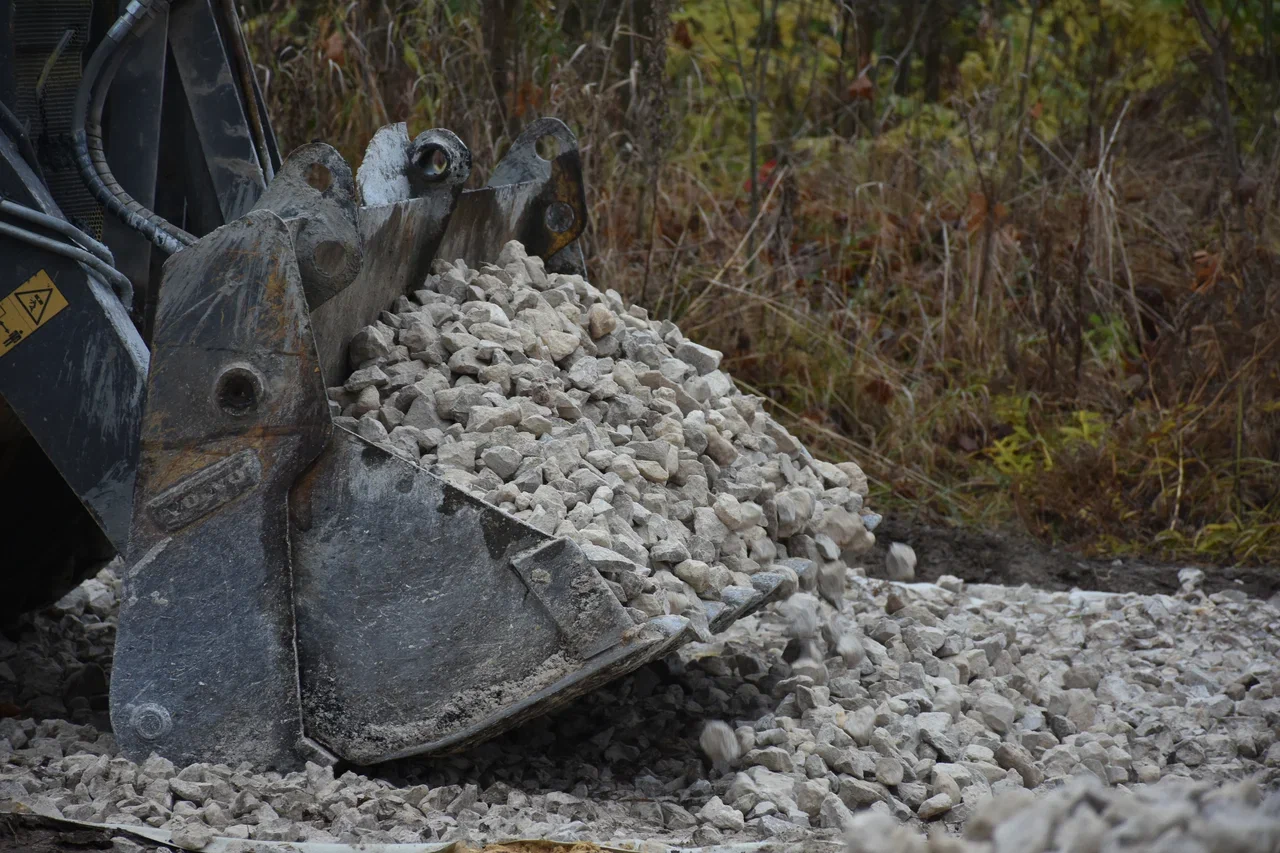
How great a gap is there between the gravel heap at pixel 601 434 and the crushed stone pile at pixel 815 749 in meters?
0.25

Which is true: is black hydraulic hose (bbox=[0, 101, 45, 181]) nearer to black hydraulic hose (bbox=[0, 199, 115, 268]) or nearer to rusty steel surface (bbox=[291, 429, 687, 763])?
black hydraulic hose (bbox=[0, 199, 115, 268])

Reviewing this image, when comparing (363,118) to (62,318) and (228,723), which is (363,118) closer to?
(62,318)

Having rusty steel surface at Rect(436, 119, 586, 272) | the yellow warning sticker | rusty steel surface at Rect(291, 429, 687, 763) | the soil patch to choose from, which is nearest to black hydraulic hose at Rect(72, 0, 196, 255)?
the yellow warning sticker

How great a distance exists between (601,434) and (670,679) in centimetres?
56

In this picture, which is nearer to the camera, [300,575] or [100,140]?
[300,575]

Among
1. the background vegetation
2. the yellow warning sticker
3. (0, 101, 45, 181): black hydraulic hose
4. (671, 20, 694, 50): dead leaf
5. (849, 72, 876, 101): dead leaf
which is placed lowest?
the background vegetation

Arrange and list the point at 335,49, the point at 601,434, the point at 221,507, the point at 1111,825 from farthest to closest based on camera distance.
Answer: the point at 335,49
the point at 601,434
the point at 221,507
the point at 1111,825

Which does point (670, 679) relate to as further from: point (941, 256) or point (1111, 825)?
point (941, 256)

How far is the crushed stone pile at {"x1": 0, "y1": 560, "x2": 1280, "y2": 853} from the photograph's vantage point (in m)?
1.99

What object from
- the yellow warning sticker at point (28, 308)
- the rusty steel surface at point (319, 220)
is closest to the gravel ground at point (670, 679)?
the rusty steel surface at point (319, 220)

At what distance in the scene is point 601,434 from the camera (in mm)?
2568

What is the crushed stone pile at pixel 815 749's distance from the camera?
199 centimetres

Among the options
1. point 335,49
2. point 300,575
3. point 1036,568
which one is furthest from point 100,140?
point 1036,568

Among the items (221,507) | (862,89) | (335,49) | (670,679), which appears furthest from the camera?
(862,89)
